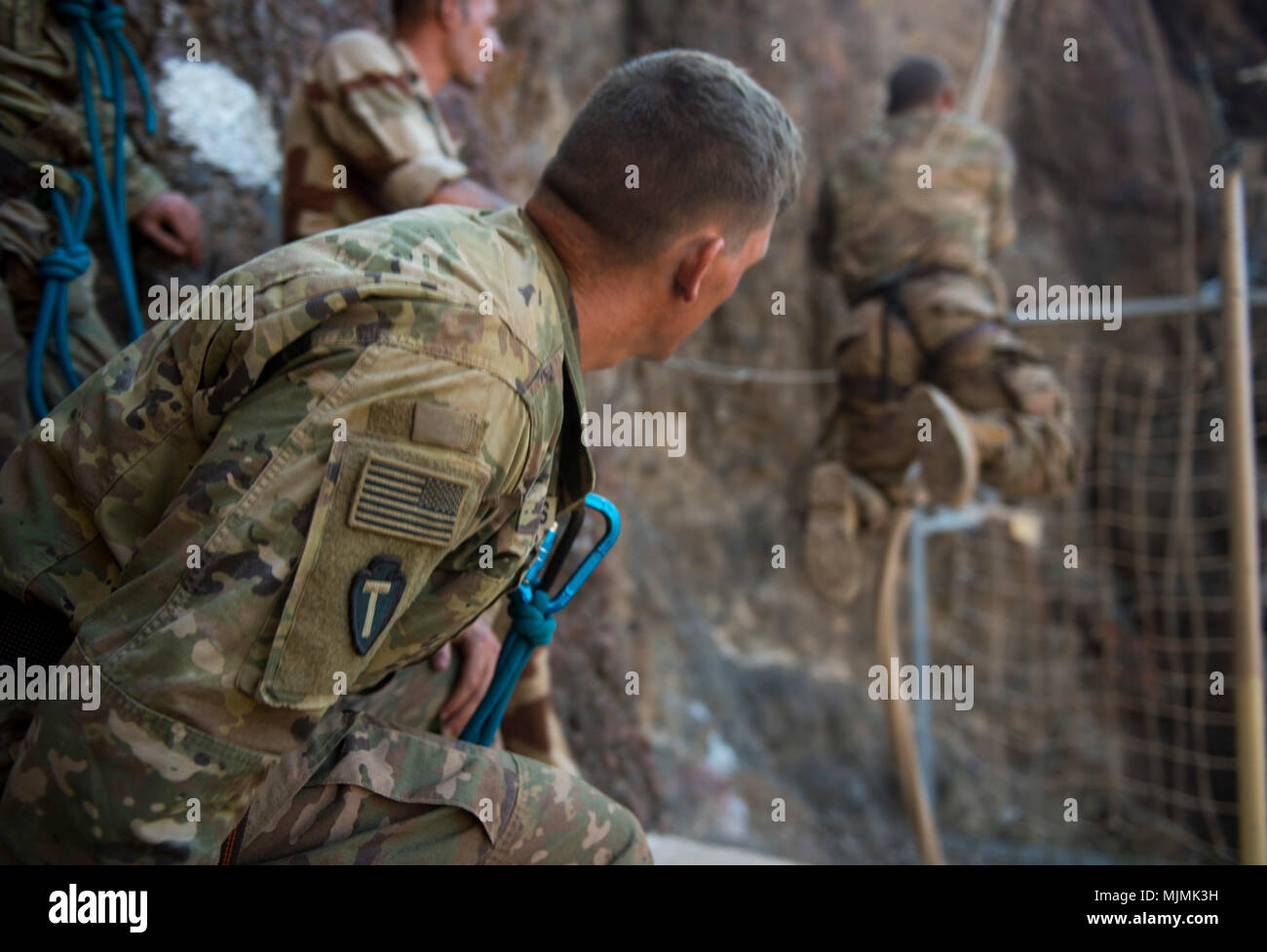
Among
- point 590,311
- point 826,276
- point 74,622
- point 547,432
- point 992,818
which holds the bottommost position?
point 992,818

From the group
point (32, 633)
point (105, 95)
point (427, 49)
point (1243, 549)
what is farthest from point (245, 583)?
point (1243, 549)

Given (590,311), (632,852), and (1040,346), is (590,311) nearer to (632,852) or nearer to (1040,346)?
(632,852)

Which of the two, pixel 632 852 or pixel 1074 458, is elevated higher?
pixel 1074 458

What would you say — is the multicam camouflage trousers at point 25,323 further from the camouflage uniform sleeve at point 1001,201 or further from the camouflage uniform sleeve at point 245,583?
the camouflage uniform sleeve at point 1001,201

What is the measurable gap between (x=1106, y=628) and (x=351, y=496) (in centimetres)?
414

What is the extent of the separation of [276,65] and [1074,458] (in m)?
2.45

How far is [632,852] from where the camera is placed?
110 centimetres

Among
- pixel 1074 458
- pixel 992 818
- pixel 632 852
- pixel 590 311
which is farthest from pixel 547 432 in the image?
pixel 992 818

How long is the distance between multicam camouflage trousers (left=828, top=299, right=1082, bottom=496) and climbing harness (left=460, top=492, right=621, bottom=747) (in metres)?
1.80

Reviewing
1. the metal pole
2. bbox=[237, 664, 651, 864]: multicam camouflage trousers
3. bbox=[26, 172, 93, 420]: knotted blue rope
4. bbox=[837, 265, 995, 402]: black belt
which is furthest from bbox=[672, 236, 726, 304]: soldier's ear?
bbox=[837, 265, 995, 402]: black belt

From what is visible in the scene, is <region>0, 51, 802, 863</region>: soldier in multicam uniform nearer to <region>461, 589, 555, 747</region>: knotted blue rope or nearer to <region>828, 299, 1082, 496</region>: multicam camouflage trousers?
<region>461, 589, 555, 747</region>: knotted blue rope

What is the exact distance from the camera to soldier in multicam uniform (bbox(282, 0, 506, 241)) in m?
1.65

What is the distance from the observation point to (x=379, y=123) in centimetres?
166

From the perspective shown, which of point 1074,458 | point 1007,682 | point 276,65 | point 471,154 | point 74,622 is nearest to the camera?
point 74,622
